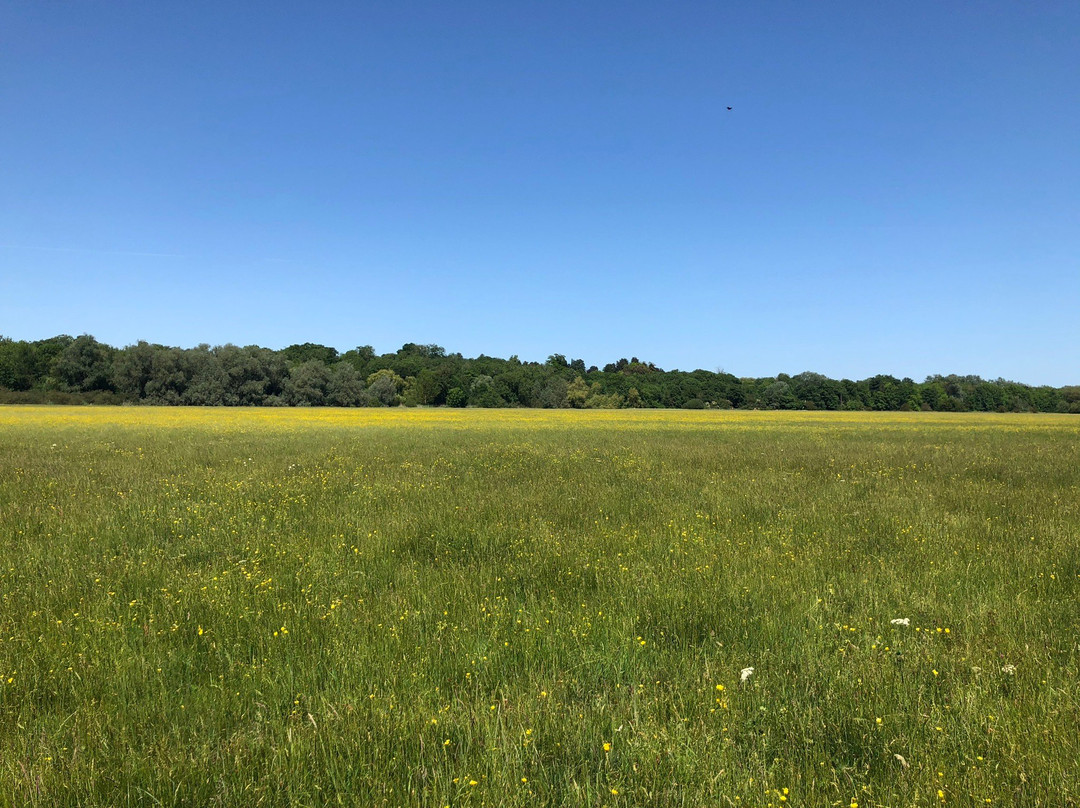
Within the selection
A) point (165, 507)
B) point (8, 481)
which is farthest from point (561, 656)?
point (8, 481)

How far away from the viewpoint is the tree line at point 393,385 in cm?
7462

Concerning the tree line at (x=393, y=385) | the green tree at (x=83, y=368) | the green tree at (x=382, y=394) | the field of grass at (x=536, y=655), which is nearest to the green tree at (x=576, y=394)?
the tree line at (x=393, y=385)

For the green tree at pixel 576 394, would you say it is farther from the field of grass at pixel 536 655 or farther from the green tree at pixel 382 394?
the field of grass at pixel 536 655

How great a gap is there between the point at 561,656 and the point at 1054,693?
3.18m

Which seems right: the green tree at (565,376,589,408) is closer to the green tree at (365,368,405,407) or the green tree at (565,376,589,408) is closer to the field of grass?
the green tree at (365,368,405,407)

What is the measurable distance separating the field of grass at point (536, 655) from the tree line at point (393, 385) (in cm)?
7945

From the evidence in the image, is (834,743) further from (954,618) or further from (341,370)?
(341,370)

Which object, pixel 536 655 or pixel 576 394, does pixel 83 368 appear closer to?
pixel 576 394

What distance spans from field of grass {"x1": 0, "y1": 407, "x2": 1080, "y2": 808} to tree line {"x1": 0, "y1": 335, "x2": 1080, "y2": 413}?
7945cm

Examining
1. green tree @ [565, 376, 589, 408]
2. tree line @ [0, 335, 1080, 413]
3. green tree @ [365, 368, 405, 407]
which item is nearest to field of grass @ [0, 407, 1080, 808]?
tree line @ [0, 335, 1080, 413]

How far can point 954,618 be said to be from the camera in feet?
14.7

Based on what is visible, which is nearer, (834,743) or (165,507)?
(834,743)

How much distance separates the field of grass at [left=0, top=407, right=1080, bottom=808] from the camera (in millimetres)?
2576

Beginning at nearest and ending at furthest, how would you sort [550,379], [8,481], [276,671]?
[276,671] < [8,481] < [550,379]
